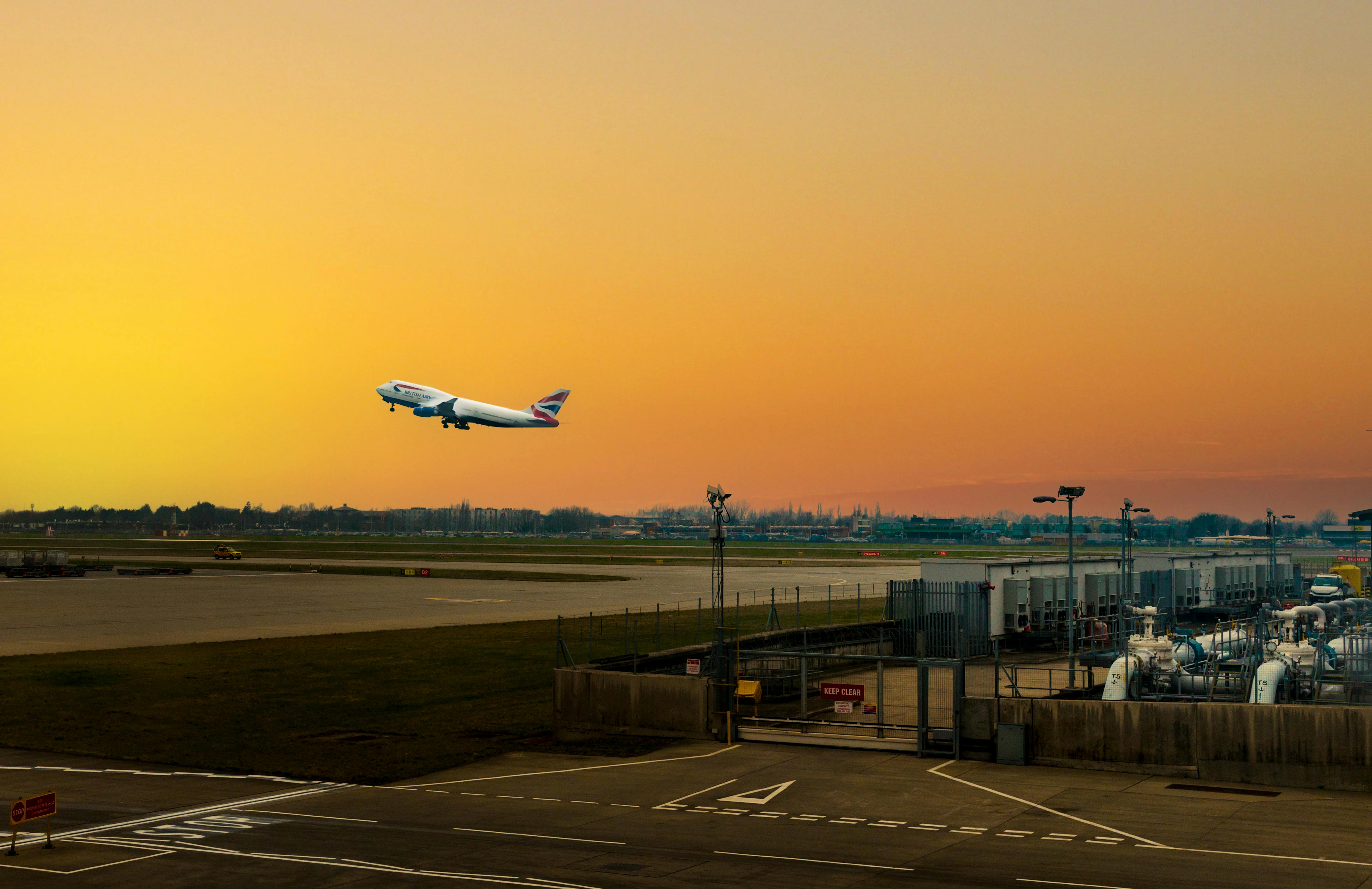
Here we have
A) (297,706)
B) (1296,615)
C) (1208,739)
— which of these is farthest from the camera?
(297,706)

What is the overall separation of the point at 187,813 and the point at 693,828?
459 inches

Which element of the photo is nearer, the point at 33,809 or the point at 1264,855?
the point at 1264,855

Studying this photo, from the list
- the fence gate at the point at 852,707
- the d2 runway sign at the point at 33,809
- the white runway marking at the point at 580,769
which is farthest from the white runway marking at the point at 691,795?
the d2 runway sign at the point at 33,809

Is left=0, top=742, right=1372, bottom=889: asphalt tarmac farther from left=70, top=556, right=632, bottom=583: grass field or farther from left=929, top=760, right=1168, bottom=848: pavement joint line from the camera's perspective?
left=70, top=556, right=632, bottom=583: grass field

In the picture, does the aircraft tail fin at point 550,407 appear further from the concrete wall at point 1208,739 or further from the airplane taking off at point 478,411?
the concrete wall at point 1208,739

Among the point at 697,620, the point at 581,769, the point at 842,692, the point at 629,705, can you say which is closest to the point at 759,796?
the point at 581,769

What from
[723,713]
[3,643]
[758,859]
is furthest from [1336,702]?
[3,643]

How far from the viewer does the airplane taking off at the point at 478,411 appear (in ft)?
490

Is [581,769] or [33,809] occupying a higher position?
[33,809]

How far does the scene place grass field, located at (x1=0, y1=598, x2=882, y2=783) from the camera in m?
35.2

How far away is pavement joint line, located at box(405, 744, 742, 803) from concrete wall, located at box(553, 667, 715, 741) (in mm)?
1917

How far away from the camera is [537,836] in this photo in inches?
981

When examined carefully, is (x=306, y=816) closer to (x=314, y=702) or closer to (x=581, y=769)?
(x=581, y=769)

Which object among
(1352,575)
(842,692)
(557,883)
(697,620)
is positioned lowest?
(557,883)
